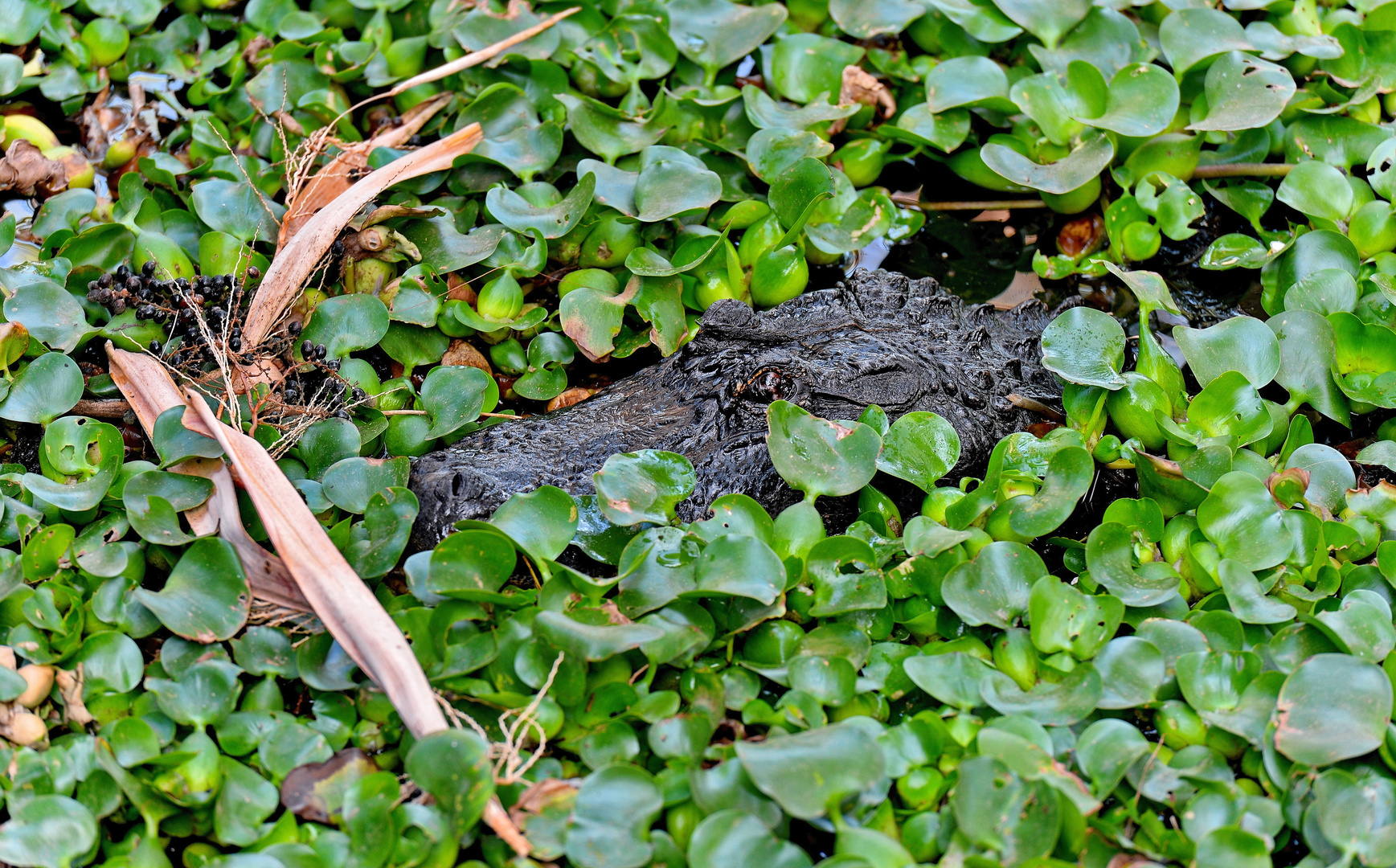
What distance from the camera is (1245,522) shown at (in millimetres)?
1884

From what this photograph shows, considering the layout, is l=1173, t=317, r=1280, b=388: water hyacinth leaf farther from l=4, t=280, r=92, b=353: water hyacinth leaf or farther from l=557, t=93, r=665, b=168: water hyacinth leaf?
l=4, t=280, r=92, b=353: water hyacinth leaf

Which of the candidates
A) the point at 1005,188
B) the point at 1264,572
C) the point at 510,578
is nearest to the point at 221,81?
the point at 510,578

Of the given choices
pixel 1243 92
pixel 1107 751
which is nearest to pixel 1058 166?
pixel 1243 92

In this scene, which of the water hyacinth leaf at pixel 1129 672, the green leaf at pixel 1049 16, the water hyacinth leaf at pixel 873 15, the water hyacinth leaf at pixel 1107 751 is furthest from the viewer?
the water hyacinth leaf at pixel 873 15

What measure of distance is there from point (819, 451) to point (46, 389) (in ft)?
5.05

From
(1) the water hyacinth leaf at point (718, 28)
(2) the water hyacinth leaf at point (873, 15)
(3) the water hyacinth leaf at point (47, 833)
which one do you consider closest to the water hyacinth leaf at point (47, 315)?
(3) the water hyacinth leaf at point (47, 833)

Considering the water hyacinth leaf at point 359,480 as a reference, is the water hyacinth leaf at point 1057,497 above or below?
below

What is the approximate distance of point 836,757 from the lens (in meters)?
1.46

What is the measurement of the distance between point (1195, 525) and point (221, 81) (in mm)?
2766

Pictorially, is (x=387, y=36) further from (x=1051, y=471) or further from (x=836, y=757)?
(x=836, y=757)

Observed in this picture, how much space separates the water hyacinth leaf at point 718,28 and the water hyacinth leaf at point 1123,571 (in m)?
1.63

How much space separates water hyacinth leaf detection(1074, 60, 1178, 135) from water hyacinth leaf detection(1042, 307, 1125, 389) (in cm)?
65

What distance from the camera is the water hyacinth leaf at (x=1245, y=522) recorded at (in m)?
1.86

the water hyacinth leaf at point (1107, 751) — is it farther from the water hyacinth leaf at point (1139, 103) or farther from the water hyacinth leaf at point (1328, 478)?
the water hyacinth leaf at point (1139, 103)
